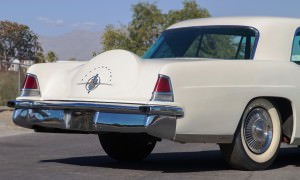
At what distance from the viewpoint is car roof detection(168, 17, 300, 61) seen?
321 inches

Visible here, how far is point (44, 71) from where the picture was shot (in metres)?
8.30

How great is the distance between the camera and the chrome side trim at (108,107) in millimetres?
7098

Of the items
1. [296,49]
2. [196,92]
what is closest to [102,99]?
[196,92]

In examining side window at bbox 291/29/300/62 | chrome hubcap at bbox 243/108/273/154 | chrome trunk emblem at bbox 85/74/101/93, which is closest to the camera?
chrome trunk emblem at bbox 85/74/101/93

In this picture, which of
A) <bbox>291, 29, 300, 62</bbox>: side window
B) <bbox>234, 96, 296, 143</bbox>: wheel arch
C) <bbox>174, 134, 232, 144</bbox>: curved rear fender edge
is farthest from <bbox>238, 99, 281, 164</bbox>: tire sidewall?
<bbox>291, 29, 300, 62</bbox>: side window

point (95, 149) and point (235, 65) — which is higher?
point (235, 65)

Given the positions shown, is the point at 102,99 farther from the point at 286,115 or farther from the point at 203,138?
the point at 286,115

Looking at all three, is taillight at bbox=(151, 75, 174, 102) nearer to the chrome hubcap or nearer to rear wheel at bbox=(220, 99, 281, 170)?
rear wheel at bbox=(220, 99, 281, 170)

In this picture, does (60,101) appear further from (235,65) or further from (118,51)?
(235,65)

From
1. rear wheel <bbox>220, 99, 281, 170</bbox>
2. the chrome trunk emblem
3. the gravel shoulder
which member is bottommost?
the gravel shoulder

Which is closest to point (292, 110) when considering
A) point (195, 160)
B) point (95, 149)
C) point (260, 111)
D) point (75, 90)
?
point (260, 111)

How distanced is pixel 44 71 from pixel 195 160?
223 centimetres

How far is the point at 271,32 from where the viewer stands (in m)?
8.32

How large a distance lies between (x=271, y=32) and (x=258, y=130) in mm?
1149
